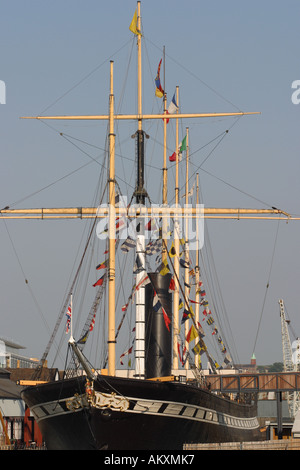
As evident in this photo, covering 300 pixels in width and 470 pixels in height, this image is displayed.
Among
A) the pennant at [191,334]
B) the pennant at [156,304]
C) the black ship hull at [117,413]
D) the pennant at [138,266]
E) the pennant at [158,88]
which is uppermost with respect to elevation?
the pennant at [158,88]

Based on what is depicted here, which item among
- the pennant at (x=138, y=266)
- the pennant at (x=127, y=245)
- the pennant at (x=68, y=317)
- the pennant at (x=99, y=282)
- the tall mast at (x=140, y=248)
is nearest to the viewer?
the pennant at (x=68, y=317)

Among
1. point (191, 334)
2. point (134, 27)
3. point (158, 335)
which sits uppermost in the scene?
point (134, 27)

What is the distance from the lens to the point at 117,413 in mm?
39188

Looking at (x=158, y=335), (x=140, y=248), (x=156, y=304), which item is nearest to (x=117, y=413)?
(x=140, y=248)

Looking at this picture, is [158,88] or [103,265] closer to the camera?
[103,265]

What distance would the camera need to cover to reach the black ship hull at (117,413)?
38938mm

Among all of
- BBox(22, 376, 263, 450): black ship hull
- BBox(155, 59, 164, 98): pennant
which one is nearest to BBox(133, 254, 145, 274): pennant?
BBox(22, 376, 263, 450): black ship hull

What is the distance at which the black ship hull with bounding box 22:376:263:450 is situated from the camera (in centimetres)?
3894

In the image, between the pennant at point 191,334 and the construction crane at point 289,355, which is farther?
the construction crane at point 289,355

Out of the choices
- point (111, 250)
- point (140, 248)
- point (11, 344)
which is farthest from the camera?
point (11, 344)

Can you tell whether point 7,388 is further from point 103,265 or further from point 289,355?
point 289,355

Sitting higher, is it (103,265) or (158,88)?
(158,88)

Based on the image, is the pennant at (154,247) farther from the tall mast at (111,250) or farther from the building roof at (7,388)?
the building roof at (7,388)

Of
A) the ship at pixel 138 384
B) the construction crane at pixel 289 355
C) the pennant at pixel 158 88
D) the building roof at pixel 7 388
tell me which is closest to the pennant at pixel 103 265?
the ship at pixel 138 384
